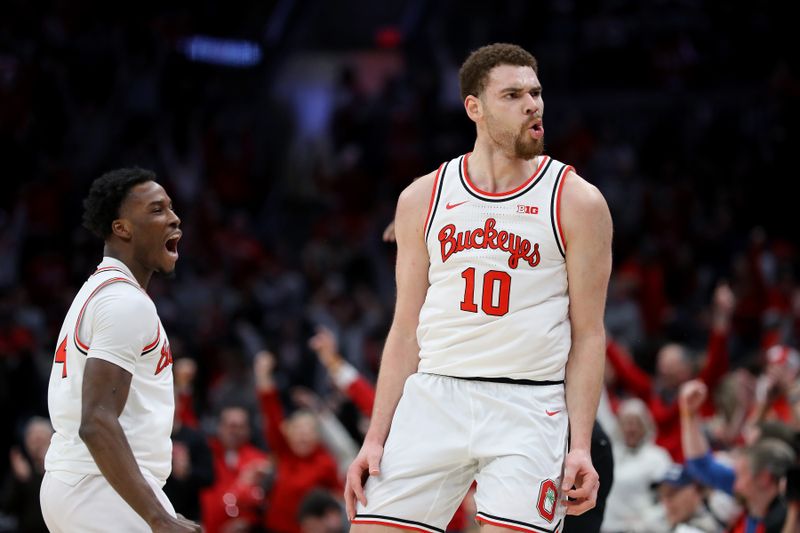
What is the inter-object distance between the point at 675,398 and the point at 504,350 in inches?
246

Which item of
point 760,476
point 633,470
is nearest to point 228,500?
point 633,470

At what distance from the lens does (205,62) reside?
64.0 ft

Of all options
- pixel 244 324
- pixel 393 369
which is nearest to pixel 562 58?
pixel 244 324

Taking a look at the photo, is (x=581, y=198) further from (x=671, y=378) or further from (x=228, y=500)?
(x=671, y=378)

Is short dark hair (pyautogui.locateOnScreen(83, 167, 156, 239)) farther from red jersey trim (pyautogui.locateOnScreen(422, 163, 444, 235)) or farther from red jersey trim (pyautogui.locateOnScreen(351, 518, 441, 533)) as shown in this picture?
red jersey trim (pyautogui.locateOnScreen(351, 518, 441, 533))

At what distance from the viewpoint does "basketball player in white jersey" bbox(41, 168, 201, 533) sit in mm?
3881

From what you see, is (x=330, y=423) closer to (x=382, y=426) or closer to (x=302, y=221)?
(x=382, y=426)

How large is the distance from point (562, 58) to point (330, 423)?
10330mm

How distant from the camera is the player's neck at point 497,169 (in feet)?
13.8

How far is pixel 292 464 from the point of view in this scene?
962 cm

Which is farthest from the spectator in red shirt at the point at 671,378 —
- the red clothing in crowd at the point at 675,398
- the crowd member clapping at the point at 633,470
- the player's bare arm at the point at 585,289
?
the player's bare arm at the point at 585,289

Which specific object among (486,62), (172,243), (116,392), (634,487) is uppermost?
(486,62)

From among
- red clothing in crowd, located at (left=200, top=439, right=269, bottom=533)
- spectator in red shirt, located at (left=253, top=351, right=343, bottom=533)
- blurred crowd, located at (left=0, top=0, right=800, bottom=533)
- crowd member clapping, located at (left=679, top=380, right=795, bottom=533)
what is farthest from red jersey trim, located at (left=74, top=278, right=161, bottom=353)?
red clothing in crowd, located at (left=200, top=439, right=269, bottom=533)

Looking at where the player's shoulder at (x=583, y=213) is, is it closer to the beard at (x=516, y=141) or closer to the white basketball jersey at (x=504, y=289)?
the white basketball jersey at (x=504, y=289)
